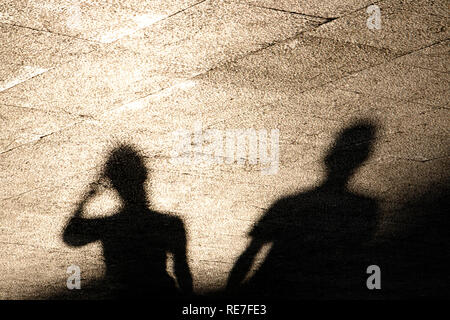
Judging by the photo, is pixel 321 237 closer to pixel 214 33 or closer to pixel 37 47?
pixel 214 33

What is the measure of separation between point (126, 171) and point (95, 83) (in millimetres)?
659

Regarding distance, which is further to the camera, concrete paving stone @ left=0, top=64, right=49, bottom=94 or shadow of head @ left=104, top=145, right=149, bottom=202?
shadow of head @ left=104, top=145, right=149, bottom=202

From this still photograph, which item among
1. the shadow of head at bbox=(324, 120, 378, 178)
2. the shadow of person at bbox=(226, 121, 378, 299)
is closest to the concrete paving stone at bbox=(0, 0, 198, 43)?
the shadow of head at bbox=(324, 120, 378, 178)

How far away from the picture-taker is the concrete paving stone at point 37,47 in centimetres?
191

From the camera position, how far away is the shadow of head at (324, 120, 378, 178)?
221 cm

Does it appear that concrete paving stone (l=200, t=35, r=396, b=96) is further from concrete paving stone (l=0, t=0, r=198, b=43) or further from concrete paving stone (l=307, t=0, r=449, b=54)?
concrete paving stone (l=0, t=0, r=198, b=43)

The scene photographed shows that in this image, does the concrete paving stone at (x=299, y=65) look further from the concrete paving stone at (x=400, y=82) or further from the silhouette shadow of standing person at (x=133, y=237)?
the silhouette shadow of standing person at (x=133, y=237)

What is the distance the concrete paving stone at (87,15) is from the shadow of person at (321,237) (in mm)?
1476

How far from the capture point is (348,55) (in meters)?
2.02

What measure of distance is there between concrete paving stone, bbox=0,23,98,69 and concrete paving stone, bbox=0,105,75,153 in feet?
1.04

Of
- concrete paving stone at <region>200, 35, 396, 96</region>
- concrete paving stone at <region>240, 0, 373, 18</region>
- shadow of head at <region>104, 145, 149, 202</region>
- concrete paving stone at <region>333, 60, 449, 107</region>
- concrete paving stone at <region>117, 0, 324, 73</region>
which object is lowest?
shadow of head at <region>104, 145, 149, 202</region>

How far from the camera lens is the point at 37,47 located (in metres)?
1.95
